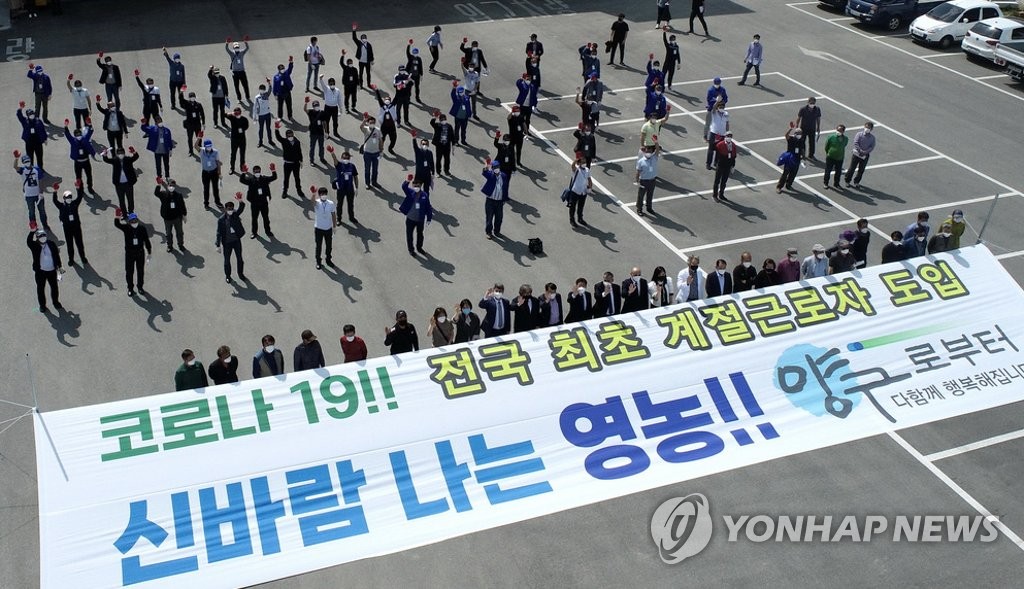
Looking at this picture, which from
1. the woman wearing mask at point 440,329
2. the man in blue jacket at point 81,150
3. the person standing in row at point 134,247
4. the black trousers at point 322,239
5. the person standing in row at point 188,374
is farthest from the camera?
the man in blue jacket at point 81,150

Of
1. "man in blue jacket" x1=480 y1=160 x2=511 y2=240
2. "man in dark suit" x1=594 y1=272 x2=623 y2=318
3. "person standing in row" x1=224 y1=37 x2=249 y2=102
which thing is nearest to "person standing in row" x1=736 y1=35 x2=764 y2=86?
"man in blue jacket" x1=480 y1=160 x2=511 y2=240

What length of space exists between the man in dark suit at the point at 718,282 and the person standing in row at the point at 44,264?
11783 mm

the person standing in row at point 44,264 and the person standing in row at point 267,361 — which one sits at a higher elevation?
the person standing in row at point 267,361

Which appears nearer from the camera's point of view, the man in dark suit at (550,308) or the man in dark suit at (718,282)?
the man in dark suit at (550,308)

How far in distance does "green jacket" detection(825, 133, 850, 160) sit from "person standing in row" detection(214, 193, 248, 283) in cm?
1397

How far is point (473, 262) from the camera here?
63.8 feet

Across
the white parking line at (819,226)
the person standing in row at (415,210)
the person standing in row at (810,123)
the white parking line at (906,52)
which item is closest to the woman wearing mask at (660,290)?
the white parking line at (819,226)

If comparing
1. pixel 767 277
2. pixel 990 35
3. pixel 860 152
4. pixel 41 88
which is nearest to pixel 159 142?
pixel 41 88

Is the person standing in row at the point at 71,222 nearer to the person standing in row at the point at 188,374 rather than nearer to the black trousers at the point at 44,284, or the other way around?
the black trousers at the point at 44,284

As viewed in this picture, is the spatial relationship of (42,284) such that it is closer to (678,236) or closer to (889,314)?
(678,236)

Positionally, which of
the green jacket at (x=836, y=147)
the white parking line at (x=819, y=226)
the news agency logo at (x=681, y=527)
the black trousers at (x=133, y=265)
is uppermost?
the green jacket at (x=836, y=147)

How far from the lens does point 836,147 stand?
22562 millimetres

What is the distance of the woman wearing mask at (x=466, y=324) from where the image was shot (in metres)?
15.1

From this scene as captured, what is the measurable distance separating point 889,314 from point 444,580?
8110 mm
